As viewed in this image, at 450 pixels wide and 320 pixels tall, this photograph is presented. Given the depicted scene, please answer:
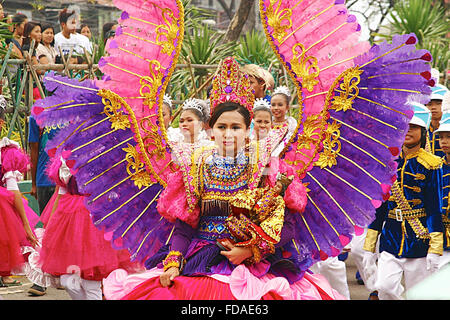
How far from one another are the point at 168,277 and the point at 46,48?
21.1 feet

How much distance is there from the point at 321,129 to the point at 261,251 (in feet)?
2.66

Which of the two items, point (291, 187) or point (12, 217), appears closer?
point (291, 187)

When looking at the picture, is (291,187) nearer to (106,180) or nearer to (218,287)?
(218,287)

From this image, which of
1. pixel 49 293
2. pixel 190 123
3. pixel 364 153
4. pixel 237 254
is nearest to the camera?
pixel 237 254

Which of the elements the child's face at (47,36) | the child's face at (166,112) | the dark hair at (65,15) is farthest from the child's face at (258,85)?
the dark hair at (65,15)

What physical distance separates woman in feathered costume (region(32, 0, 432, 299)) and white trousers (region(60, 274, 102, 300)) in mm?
1605

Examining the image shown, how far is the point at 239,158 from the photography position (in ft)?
12.9

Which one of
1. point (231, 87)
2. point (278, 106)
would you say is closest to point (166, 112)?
point (278, 106)

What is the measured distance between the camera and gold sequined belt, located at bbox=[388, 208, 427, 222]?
5457 mm

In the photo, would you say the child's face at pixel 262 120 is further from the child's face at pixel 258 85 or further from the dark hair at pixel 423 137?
the dark hair at pixel 423 137

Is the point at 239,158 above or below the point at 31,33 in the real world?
below

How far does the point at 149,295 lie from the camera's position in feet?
11.8

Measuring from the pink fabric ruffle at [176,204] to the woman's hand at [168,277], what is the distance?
0.29 meters
